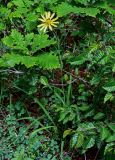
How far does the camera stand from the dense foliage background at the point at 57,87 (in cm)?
304

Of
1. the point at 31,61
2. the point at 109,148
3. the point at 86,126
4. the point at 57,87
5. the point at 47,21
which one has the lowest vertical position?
the point at 109,148

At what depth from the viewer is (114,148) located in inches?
113

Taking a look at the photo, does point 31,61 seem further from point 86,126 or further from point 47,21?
point 86,126

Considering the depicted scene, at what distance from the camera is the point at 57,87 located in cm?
353

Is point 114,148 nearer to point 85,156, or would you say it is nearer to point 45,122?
point 85,156

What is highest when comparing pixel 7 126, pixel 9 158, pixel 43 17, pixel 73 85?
pixel 43 17

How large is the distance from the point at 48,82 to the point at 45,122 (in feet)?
1.22

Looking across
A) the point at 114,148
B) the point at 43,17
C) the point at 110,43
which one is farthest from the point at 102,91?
the point at 43,17

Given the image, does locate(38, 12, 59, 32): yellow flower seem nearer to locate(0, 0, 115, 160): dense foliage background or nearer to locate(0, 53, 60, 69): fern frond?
locate(0, 0, 115, 160): dense foliage background

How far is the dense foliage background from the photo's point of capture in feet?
9.96

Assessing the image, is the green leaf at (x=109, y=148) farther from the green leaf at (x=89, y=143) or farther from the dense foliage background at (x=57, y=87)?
the green leaf at (x=89, y=143)

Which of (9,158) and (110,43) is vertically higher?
(110,43)

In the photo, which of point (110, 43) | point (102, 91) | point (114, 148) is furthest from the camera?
point (110, 43)

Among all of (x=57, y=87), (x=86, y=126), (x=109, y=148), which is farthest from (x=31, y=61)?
(x=109, y=148)
